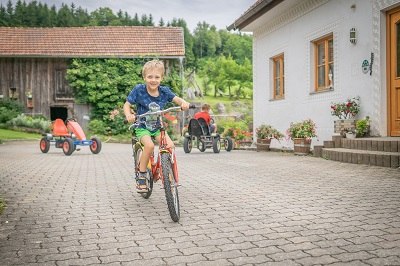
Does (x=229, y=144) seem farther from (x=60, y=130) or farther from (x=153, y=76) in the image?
(x=153, y=76)

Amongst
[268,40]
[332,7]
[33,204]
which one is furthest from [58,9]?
[33,204]

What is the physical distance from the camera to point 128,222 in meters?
3.84

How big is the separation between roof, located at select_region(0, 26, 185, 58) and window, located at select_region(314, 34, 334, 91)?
15166 mm

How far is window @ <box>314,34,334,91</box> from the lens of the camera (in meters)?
11.0

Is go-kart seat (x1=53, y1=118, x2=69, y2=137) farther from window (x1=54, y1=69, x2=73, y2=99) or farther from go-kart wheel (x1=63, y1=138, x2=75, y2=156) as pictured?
Result: window (x1=54, y1=69, x2=73, y2=99)

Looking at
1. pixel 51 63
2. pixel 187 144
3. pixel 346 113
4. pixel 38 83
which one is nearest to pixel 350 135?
pixel 346 113

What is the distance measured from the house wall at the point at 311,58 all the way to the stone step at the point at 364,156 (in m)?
1.02

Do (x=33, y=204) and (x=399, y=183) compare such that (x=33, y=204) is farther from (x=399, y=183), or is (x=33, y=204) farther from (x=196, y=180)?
(x=399, y=183)

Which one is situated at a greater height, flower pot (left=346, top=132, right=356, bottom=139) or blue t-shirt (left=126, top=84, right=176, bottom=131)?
blue t-shirt (left=126, top=84, right=176, bottom=131)

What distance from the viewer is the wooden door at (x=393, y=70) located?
28.3ft

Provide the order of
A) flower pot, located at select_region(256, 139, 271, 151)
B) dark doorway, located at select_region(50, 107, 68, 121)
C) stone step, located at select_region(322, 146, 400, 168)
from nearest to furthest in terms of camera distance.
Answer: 1. stone step, located at select_region(322, 146, 400, 168)
2. flower pot, located at select_region(256, 139, 271, 151)
3. dark doorway, located at select_region(50, 107, 68, 121)

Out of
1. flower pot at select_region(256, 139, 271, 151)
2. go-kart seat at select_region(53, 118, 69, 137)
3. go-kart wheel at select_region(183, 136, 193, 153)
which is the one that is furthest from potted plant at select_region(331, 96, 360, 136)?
go-kart seat at select_region(53, 118, 69, 137)

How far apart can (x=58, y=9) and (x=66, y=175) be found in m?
58.5

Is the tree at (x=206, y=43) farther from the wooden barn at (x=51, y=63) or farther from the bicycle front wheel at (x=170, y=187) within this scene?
the bicycle front wheel at (x=170, y=187)
